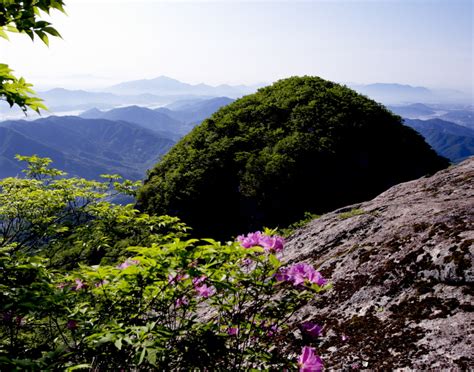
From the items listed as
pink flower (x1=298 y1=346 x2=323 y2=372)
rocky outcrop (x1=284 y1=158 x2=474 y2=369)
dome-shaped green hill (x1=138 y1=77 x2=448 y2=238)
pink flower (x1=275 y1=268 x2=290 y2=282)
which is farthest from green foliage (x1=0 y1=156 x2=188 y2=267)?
dome-shaped green hill (x1=138 y1=77 x2=448 y2=238)

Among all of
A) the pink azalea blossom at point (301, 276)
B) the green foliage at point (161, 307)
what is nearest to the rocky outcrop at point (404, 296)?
the green foliage at point (161, 307)

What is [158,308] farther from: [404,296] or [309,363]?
[404,296]

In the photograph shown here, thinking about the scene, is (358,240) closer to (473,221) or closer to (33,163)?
(473,221)

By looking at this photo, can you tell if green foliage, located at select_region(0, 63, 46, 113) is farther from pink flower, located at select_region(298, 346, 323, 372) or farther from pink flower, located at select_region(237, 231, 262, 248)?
pink flower, located at select_region(298, 346, 323, 372)

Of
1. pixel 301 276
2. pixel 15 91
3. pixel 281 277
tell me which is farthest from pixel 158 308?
pixel 15 91

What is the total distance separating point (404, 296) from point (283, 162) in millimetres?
13912

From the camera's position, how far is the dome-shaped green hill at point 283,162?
54.9 ft

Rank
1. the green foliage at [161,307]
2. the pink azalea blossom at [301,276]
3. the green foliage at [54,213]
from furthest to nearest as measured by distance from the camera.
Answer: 1. the green foliage at [54,213]
2. the pink azalea blossom at [301,276]
3. the green foliage at [161,307]

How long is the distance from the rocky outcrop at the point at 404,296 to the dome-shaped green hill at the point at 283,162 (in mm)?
11136

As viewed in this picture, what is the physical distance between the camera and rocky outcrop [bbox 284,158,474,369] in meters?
2.62

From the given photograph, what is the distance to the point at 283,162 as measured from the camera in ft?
55.7

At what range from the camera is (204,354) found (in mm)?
2283

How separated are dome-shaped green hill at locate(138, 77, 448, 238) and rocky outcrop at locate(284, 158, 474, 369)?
438 inches

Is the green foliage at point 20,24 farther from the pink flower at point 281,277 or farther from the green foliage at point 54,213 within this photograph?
the green foliage at point 54,213
